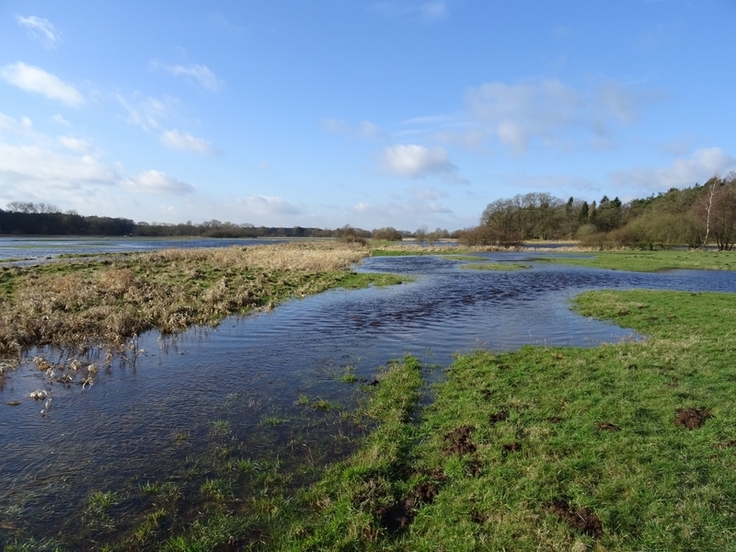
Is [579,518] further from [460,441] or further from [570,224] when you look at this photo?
[570,224]

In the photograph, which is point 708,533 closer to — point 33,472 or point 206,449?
point 206,449

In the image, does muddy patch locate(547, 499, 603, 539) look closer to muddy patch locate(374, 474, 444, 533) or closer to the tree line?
muddy patch locate(374, 474, 444, 533)

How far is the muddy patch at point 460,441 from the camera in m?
6.97

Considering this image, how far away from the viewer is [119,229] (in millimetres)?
157500

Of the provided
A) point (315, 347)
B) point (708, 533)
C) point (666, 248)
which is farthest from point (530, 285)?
point (666, 248)

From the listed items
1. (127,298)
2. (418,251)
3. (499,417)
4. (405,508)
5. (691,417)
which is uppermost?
(418,251)

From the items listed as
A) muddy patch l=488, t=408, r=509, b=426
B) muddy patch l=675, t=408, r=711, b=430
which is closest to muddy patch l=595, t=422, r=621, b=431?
muddy patch l=675, t=408, r=711, b=430

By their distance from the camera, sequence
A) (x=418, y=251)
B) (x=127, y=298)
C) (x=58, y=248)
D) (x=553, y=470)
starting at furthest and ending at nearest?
(x=418, y=251) → (x=58, y=248) → (x=127, y=298) → (x=553, y=470)

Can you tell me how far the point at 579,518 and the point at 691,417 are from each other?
396 centimetres

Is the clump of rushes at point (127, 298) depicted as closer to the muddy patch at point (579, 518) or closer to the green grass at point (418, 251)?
the muddy patch at point (579, 518)

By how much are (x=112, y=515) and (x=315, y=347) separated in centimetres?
891

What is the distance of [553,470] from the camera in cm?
609

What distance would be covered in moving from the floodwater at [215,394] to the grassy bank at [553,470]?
1632 mm

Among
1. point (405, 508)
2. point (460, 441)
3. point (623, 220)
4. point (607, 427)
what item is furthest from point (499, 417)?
point (623, 220)
